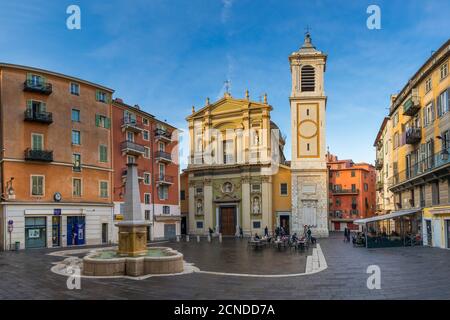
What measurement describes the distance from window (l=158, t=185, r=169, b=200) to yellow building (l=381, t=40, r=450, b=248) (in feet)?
83.7

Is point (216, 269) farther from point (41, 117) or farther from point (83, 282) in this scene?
point (41, 117)

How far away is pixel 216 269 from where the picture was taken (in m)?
19.4

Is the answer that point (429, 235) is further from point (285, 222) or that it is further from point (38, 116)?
point (38, 116)

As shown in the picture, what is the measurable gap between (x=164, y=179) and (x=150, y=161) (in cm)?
296

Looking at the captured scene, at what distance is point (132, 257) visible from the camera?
704 inches

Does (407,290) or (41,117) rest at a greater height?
(41,117)

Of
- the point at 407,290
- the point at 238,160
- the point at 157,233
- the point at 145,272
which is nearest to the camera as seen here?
the point at 407,290

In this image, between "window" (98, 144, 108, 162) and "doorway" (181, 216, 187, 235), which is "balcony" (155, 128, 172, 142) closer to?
"window" (98, 144, 108, 162)

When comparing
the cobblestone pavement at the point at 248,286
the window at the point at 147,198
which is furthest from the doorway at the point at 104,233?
the cobblestone pavement at the point at 248,286

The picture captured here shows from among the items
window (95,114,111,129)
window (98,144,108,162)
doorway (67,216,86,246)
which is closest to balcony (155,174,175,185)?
window (98,144,108,162)

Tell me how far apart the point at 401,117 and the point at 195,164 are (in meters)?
27.1

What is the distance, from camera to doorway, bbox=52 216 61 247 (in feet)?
118

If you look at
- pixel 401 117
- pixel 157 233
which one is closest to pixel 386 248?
pixel 401 117
